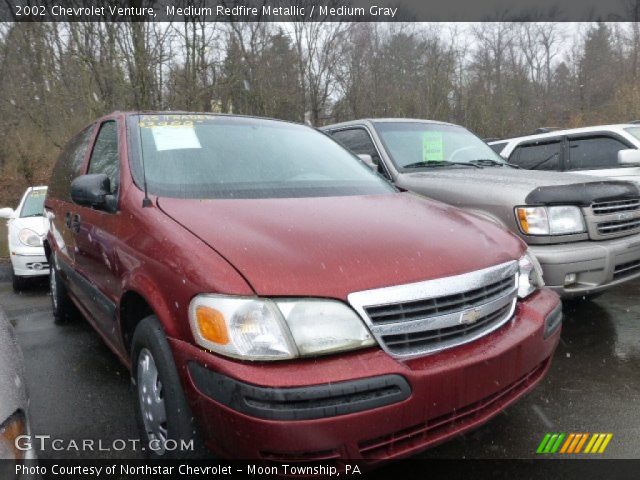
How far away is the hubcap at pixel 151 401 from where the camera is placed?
1890 millimetres

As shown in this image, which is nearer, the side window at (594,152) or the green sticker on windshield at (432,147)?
the green sticker on windshield at (432,147)

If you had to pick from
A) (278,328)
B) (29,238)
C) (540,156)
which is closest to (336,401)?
(278,328)

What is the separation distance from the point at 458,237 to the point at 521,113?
25.2m

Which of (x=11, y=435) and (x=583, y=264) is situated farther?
(x=583, y=264)

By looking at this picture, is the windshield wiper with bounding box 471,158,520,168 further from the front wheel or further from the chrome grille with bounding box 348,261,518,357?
the front wheel

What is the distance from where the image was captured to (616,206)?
332 cm

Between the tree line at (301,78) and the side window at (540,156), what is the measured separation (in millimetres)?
8347

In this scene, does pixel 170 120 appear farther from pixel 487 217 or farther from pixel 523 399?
pixel 523 399

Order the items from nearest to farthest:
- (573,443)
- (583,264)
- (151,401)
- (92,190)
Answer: (151,401) → (573,443) → (92,190) → (583,264)

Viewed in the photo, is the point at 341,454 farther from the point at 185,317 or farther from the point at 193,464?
the point at 185,317

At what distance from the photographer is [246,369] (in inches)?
59.5

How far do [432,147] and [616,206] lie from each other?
1.69 metres

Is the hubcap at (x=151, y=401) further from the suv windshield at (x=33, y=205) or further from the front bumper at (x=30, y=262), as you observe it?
the suv windshield at (x=33, y=205)

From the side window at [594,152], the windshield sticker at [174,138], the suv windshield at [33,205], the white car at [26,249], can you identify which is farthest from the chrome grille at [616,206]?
the suv windshield at [33,205]
